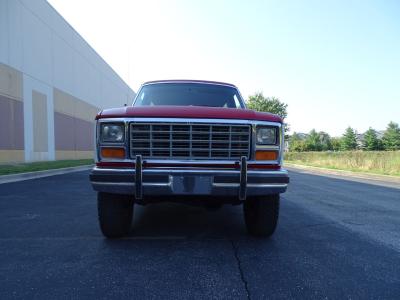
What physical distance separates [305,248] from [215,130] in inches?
62.5

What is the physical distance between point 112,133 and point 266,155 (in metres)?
1.58

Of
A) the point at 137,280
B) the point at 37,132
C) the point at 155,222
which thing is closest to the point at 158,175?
the point at 137,280

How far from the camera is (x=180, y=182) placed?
2.95 meters

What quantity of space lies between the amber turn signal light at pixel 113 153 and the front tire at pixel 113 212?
Answer: 44 cm

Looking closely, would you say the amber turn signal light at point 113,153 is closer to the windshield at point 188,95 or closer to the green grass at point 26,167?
the windshield at point 188,95

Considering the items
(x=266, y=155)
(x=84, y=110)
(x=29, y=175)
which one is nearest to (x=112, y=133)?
(x=266, y=155)

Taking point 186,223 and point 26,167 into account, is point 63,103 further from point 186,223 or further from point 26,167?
point 186,223

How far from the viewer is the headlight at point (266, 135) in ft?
10.5

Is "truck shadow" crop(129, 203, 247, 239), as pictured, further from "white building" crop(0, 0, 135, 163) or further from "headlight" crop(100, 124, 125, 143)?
"white building" crop(0, 0, 135, 163)

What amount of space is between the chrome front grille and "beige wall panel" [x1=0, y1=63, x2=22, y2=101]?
1607 centimetres

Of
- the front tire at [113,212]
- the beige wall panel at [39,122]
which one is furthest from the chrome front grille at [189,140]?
the beige wall panel at [39,122]

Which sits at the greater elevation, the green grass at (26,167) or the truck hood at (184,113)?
the truck hood at (184,113)

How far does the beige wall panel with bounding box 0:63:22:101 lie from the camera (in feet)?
52.3

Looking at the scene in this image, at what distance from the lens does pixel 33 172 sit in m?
11.1
